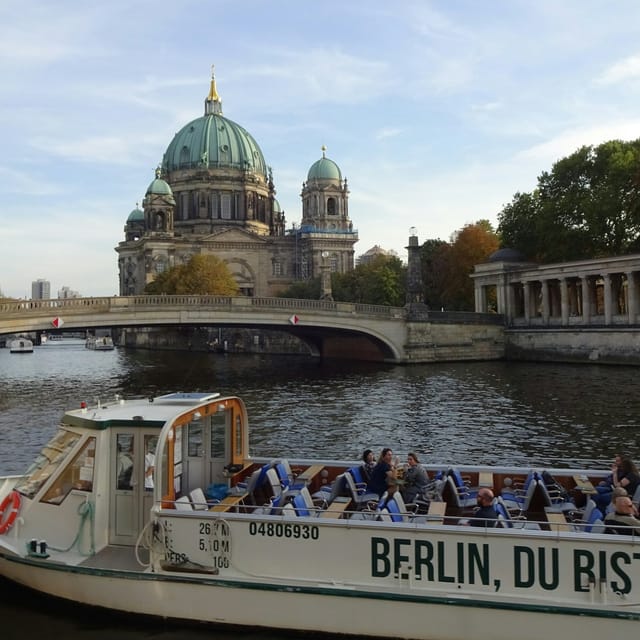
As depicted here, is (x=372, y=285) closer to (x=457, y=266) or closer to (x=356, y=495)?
(x=457, y=266)

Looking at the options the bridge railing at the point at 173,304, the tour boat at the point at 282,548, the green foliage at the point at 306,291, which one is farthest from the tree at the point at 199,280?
the tour boat at the point at 282,548

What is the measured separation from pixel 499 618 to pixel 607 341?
4609 centimetres

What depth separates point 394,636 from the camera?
28.8 feet

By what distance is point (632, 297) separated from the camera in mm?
51094

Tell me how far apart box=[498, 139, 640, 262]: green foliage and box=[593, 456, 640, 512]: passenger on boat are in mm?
45894

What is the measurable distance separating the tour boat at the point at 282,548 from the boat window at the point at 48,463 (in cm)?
3

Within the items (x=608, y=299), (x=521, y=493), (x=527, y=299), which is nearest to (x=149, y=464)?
(x=521, y=493)

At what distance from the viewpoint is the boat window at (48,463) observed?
10383mm

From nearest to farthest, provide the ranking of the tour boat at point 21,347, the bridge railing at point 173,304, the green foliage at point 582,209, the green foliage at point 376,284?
the bridge railing at point 173,304
the green foliage at point 582,209
the green foliage at point 376,284
the tour boat at point 21,347

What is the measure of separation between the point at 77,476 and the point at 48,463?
30.1 inches

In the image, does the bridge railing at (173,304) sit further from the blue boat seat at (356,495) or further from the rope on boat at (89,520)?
the blue boat seat at (356,495)

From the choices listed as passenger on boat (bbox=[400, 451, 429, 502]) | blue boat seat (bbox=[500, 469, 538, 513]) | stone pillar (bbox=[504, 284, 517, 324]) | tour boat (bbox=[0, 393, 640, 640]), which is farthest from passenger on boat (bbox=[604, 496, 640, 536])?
stone pillar (bbox=[504, 284, 517, 324])

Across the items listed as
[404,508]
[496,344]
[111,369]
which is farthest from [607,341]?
[404,508]

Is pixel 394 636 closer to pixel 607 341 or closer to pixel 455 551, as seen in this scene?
pixel 455 551
